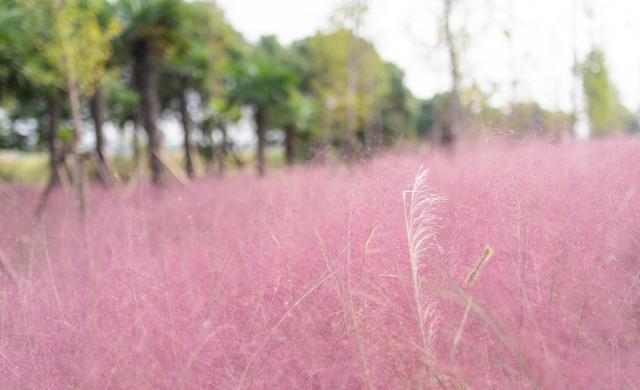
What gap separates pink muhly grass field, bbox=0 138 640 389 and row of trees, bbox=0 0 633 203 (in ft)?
1.67

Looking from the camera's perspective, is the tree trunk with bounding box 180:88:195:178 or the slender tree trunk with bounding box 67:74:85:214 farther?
the tree trunk with bounding box 180:88:195:178

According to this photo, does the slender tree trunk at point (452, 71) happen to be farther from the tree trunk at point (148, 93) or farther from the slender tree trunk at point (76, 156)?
the slender tree trunk at point (76, 156)

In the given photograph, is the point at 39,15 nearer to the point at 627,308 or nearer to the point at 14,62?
the point at 14,62

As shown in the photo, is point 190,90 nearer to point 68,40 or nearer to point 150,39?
point 150,39

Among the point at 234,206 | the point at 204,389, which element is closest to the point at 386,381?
the point at 204,389

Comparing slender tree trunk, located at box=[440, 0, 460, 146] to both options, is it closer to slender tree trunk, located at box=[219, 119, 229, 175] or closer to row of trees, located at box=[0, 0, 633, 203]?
row of trees, located at box=[0, 0, 633, 203]

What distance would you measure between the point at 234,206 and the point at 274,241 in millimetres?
1759

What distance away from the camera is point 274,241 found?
1.67 metres

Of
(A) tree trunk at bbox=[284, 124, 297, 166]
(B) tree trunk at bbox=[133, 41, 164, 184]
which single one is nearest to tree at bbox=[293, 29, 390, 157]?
(A) tree trunk at bbox=[284, 124, 297, 166]

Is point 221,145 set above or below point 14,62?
below

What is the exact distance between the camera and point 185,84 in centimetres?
1523

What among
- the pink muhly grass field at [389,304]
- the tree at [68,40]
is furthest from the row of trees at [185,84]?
the pink muhly grass field at [389,304]

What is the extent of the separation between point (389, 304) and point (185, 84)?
49.2ft

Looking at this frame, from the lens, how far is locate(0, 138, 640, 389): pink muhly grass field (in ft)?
3.83
